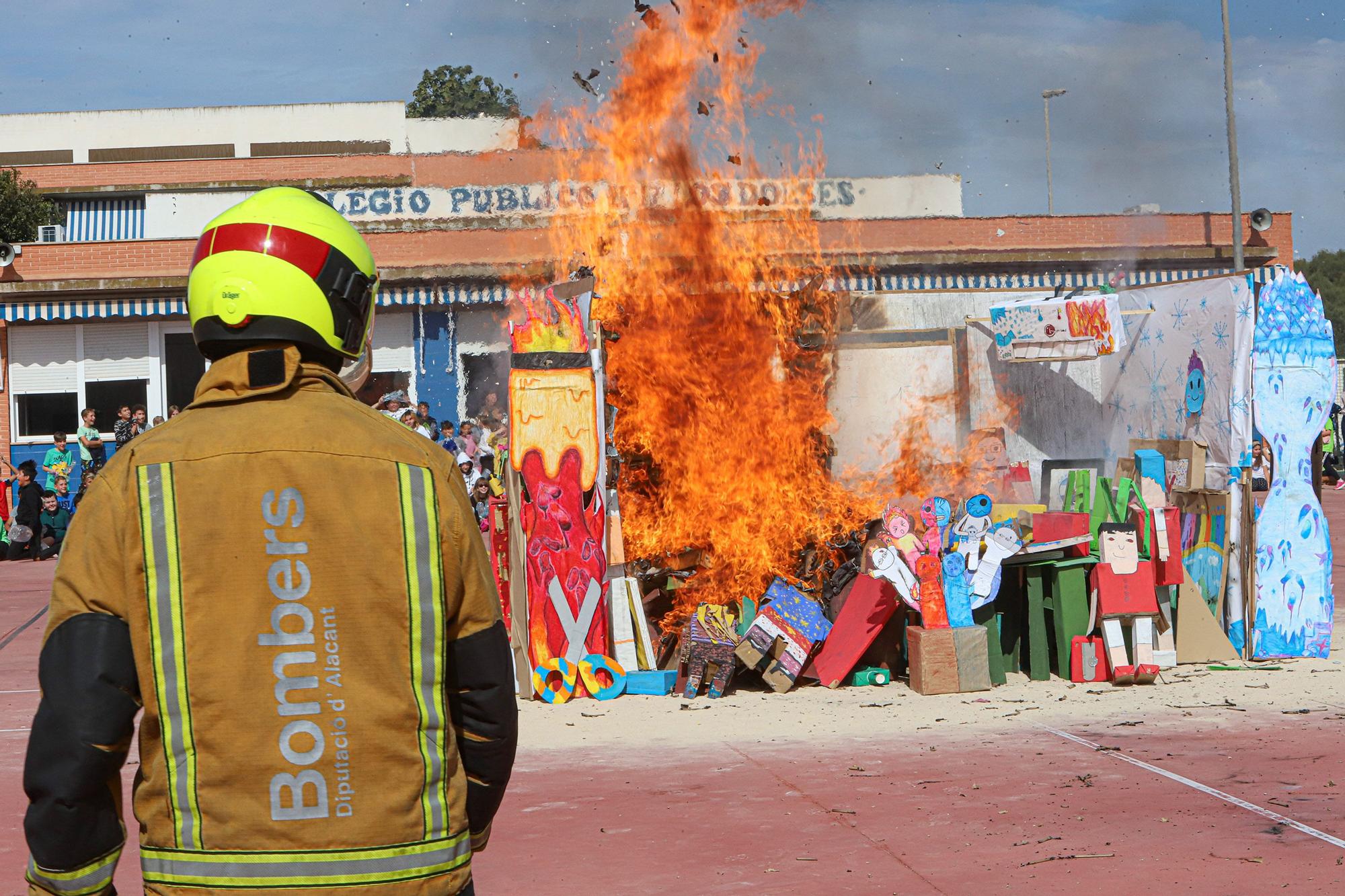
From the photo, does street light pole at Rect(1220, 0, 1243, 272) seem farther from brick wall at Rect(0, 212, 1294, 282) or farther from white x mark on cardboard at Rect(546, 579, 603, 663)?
white x mark on cardboard at Rect(546, 579, 603, 663)

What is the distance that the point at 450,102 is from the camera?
55.6 meters

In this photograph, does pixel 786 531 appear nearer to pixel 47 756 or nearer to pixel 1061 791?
pixel 1061 791

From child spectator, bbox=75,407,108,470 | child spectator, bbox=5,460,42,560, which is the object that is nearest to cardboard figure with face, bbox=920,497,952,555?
child spectator, bbox=5,460,42,560

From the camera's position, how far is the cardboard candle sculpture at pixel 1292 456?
32.1 feet

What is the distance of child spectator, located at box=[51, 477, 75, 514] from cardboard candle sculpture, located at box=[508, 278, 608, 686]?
541 inches

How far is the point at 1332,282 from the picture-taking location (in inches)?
3346

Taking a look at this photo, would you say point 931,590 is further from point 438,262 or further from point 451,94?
point 451,94

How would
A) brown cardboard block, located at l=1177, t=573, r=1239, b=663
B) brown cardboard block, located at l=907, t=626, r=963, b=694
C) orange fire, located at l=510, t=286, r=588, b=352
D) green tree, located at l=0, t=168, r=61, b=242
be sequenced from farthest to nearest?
green tree, located at l=0, t=168, r=61, b=242 → brown cardboard block, located at l=1177, t=573, r=1239, b=663 → orange fire, located at l=510, t=286, r=588, b=352 → brown cardboard block, located at l=907, t=626, r=963, b=694

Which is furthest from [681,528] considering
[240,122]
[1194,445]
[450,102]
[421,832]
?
[450,102]

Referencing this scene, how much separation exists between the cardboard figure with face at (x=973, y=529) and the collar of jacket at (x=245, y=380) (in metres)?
7.41

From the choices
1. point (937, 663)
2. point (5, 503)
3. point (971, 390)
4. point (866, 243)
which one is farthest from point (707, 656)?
point (866, 243)

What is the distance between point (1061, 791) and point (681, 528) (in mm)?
4434

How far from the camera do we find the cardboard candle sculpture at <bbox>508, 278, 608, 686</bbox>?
9.22 meters

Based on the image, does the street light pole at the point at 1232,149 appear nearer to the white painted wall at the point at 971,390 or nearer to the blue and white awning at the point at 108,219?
the white painted wall at the point at 971,390
